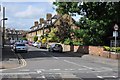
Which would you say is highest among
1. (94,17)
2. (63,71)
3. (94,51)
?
(94,17)

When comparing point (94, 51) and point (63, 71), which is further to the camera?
point (94, 51)

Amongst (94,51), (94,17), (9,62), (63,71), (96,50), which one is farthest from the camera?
(94,17)

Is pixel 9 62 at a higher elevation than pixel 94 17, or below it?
below

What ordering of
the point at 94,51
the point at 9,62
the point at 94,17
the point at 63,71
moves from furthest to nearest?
the point at 94,17
the point at 94,51
the point at 9,62
the point at 63,71

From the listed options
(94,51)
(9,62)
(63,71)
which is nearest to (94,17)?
(94,51)

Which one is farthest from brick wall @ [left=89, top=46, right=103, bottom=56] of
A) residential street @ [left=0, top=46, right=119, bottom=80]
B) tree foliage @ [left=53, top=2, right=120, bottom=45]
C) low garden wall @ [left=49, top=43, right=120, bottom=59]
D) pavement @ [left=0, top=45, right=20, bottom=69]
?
pavement @ [left=0, top=45, right=20, bottom=69]

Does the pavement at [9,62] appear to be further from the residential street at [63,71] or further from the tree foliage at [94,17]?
the tree foliage at [94,17]

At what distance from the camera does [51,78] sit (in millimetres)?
17359

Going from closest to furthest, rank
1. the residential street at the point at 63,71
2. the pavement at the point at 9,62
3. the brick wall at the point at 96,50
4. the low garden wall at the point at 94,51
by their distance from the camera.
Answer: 1. the residential street at the point at 63,71
2. the pavement at the point at 9,62
3. the low garden wall at the point at 94,51
4. the brick wall at the point at 96,50

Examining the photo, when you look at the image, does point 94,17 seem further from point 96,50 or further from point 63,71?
point 63,71

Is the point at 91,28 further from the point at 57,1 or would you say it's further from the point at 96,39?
the point at 57,1

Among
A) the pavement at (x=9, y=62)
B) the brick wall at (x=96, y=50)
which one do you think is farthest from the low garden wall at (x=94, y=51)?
the pavement at (x=9, y=62)

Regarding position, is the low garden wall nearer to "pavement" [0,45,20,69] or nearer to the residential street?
the residential street

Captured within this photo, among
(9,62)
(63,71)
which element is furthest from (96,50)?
(63,71)
